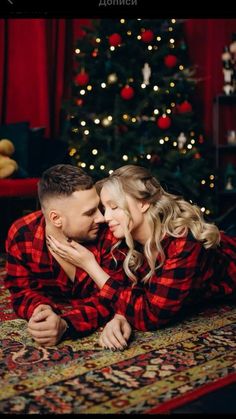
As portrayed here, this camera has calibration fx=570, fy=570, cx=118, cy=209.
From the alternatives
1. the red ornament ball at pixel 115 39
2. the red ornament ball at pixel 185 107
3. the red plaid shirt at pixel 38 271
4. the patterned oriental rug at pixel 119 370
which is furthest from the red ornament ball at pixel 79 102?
the patterned oriental rug at pixel 119 370

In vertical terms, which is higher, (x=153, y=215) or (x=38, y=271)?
(x=153, y=215)

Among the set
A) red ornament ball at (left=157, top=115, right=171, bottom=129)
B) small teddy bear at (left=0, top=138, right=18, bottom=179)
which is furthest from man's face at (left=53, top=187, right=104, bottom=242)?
red ornament ball at (left=157, top=115, right=171, bottom=129)

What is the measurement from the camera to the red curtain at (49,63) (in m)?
5.97

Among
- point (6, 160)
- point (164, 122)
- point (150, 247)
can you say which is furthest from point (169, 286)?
point (164, 122)

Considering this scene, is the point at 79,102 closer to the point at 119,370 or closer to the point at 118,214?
the point at 118,214

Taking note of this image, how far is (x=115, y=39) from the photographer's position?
507 cm

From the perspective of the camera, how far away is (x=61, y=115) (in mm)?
6262

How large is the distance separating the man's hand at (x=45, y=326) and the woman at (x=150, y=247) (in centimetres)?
22

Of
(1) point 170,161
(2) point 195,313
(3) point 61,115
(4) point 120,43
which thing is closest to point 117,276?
(2) point 195,313

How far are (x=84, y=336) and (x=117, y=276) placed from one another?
338mm

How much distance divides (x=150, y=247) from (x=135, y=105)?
9.34 ft

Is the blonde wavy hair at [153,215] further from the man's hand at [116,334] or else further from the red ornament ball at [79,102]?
the red ornament ball at [79,102]

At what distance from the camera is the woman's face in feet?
8.64

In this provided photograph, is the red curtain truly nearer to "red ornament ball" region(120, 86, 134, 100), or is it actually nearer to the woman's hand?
"red ornament ball" region(120, 86, 134, 100)
